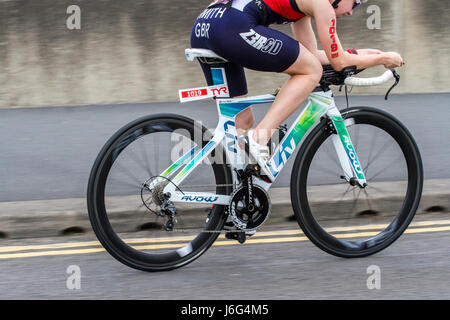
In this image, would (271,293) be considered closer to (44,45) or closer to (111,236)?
(111,236)

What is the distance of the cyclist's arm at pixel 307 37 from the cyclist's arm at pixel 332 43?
0.24 meters

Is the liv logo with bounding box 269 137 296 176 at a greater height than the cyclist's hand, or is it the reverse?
the cyclist's hand

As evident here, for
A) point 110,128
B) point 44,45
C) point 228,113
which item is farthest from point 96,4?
point 228,113

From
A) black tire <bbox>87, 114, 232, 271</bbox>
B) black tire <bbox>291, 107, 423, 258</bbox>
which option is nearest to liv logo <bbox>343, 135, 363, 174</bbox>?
black tire <bbox>291, 107, 423, 258</bbox>

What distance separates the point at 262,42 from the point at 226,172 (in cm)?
80

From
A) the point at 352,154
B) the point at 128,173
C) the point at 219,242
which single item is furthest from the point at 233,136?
the point at 219,242

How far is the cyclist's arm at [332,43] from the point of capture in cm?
406

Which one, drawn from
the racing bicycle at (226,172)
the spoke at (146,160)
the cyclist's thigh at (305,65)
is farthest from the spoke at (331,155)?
the spoke at (146,160)

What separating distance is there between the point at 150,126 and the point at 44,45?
5585 mm

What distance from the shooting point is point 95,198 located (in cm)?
418

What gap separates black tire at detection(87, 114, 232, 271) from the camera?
4168 mm

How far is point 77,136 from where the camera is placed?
25.9 ft

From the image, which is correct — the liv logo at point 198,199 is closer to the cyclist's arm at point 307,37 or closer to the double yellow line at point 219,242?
the double yellow line at point 219,242

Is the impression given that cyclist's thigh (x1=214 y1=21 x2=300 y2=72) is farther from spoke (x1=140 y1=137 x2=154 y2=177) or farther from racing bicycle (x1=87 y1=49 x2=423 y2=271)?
spoke (x1=140 y1=137 x2=154 y2=177)
